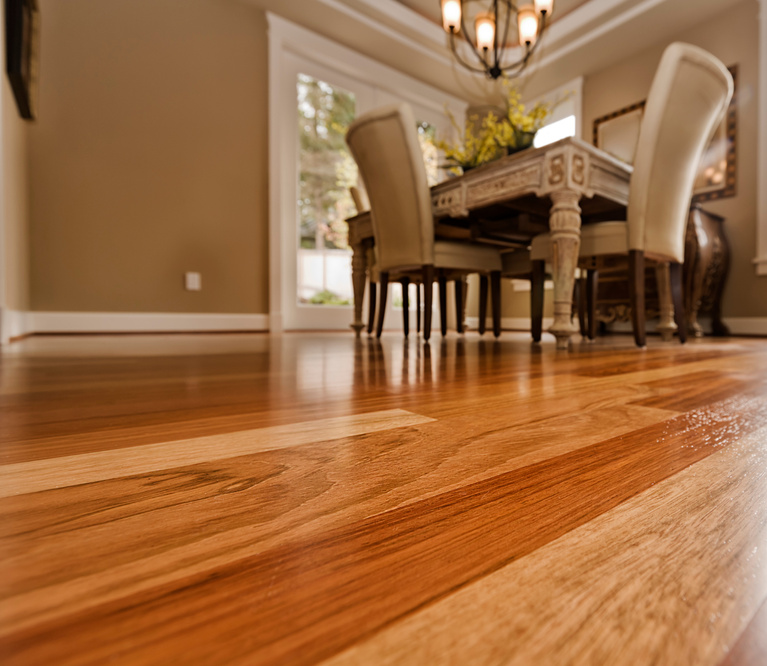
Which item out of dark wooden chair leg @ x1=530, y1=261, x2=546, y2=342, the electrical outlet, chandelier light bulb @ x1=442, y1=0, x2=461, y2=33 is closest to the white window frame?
the electrical outlet

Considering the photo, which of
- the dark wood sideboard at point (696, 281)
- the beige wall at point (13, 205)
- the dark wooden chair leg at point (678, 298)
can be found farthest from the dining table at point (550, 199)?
the beige wall at point (13, 205)

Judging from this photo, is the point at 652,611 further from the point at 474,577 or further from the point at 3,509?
the point at 3,509

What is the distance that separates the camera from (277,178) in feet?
10.9

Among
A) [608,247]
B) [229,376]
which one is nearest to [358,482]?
[229,376]

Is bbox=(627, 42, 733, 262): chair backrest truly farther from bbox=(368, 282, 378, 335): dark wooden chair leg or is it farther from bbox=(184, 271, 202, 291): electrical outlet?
bbox=(184, 271, 202, 291): electrical outlet

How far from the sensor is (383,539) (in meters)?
0.17

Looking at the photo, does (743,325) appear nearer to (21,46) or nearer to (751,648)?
(751,648)

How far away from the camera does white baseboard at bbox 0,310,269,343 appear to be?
251 centimetres

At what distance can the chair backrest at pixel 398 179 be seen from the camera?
189 centimetres

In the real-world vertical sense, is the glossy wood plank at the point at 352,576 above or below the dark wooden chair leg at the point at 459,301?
below

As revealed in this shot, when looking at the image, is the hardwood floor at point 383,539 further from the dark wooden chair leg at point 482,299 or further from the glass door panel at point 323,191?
the glass door panel at point 323,191

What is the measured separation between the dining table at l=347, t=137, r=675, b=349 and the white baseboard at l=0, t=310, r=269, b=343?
169 centimetres

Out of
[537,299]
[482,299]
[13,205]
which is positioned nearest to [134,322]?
[13,205]

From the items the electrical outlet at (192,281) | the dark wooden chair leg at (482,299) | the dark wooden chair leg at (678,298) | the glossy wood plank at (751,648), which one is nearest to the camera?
the glossy wood plank at (751,648)
